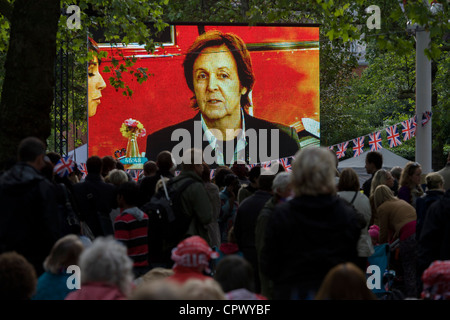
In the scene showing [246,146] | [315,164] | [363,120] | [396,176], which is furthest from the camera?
[363,120]

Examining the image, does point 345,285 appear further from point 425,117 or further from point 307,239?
point 425,117

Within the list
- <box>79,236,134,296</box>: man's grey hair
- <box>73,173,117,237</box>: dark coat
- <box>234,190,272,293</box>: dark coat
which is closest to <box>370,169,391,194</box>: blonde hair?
<box>234,190,272,293</box>: dark coat

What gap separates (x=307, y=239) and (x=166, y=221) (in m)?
3.42

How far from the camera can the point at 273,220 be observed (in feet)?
16.9

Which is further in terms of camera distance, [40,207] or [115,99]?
[115,99]

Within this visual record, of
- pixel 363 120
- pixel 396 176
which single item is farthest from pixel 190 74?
pixel 363 120

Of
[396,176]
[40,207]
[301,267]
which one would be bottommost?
[301,267]

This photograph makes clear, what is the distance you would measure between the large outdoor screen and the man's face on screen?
1.1 inches

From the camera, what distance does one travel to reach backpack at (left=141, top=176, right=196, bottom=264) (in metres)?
8.30

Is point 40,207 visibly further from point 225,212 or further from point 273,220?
point 225,212

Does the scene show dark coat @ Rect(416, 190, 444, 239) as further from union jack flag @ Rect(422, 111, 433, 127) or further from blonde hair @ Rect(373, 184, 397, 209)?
union jack flag @ Rect(422, 111, 433, 127)

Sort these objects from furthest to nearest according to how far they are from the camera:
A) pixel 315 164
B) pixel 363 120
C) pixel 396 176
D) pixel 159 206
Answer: pixel 363 120
pixel 396 176
pixel 159 206
pixel 315 164

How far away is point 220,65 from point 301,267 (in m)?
18.4

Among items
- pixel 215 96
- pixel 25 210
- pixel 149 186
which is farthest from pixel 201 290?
pixel 215 96
